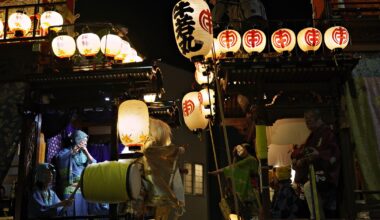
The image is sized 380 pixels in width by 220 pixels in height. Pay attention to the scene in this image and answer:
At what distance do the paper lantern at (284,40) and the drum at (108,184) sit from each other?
20.7 ft

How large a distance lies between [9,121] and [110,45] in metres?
3.60

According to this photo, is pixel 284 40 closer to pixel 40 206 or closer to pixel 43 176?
pixel 43 176

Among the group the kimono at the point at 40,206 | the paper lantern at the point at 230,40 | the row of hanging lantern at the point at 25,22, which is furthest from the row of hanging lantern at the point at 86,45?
the kimono at the point at 40,206

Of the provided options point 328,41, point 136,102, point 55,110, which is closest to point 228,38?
point 328,41

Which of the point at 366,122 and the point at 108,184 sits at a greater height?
the point at 366,122

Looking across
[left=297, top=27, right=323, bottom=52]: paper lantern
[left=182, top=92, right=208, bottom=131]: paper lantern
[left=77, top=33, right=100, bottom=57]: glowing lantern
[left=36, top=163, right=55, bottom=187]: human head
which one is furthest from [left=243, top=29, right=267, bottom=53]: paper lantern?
[left=36, top=163, right=55, bottom=187]: human head

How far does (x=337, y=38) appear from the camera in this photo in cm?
1255

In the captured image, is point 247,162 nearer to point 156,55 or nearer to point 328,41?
point 328,41

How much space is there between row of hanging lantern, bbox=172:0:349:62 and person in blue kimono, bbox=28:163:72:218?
15.3 ft

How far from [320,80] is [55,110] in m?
7.35

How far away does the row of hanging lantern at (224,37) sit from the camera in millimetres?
10945

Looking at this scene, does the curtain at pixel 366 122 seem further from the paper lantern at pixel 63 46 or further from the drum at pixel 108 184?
the paper lantern at pixel 63 46

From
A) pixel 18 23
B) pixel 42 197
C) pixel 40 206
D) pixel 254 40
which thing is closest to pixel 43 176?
pixel 42 197

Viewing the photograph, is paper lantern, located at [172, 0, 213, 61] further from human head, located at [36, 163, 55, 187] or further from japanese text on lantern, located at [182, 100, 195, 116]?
human head, located at [36, 163, 55, 187]
